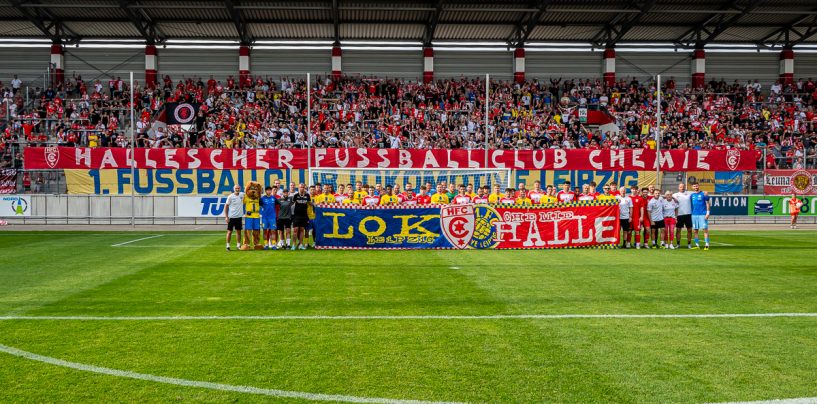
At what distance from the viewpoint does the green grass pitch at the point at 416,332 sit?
5.17m

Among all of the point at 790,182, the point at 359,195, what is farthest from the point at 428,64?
the point at 359,195

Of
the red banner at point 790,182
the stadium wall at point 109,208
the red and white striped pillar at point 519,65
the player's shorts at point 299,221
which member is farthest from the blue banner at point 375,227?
the red and white striped pillar at point 519,65

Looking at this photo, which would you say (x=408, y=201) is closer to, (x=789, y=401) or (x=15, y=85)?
(x=789, y=401)

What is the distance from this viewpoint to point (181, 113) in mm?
34719

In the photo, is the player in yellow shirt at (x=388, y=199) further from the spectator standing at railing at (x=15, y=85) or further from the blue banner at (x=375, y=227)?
the spectator standing at railing at (x=15, y=85)

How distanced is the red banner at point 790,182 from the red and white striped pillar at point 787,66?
1681 centimetres

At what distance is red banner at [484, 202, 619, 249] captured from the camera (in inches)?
687

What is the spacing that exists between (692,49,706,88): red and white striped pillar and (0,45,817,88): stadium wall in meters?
0.55

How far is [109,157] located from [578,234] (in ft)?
67.9

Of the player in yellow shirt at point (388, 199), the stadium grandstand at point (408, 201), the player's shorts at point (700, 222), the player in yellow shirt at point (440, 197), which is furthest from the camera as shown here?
the player in yellow shirt at point (440, 197)

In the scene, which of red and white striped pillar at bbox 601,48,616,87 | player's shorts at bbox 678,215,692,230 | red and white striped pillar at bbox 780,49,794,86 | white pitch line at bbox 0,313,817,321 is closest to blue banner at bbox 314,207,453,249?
player's shorts at bbox 678,215,692,230

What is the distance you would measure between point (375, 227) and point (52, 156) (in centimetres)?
1788

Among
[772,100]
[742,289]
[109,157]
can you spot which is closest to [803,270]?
[742,289]

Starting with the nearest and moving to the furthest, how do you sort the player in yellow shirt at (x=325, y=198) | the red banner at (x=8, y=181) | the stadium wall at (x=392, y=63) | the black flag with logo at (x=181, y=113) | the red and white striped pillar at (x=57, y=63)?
the player in yellow shirt at (x=325, y=198)
the red banner at (x=8, y=181)
the black flag with logo at (x=181, y=113)
the red and white striped pillar at (x=57, y=63)
the stadium wall at (x=392, y=63)
